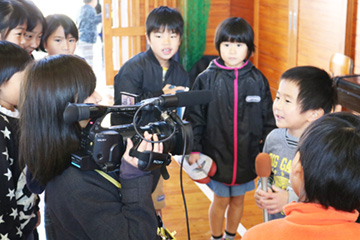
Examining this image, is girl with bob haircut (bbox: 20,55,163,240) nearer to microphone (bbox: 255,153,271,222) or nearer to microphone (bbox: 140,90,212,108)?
microphone (bbox: 140,90,212,108)

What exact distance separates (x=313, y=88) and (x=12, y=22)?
4.99 feet

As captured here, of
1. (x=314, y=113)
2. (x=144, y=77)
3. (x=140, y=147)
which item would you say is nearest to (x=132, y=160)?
(x=140, y=147)

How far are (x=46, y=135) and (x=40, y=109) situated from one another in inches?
2.8

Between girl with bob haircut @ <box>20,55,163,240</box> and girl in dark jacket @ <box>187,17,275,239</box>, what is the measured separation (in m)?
1.17

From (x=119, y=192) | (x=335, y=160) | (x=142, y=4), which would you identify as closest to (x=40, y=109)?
(x=119, y=192)

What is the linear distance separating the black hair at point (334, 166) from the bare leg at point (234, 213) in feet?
5.01

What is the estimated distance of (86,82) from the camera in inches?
52.6

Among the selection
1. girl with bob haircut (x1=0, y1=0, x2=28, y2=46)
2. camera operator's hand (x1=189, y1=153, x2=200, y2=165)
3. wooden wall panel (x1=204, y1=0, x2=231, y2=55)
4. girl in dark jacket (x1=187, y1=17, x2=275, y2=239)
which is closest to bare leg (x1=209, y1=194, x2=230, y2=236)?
girl in dark jacket (x1=187, y1=17, x2=275, y2=239)

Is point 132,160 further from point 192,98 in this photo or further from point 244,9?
point 244,9

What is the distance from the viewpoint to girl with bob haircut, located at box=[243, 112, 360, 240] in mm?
1004

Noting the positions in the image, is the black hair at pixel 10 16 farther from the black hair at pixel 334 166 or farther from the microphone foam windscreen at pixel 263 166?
the black hair at pixel 334 166

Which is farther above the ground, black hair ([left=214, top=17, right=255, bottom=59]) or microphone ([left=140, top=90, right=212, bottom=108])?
black hair ([left=214, top=17, right=255, bottom=59])

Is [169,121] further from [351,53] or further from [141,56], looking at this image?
[351,53]

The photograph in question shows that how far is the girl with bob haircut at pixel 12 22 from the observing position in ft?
8.00
